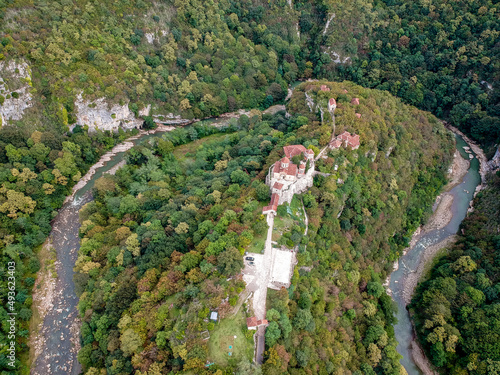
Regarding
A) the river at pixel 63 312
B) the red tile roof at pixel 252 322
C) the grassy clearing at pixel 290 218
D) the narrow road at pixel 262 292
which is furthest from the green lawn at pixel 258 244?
the river at pixel 63 312

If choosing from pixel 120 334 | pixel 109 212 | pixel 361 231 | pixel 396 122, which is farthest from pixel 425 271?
pixel 109 212

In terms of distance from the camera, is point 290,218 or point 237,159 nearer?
point 290,218

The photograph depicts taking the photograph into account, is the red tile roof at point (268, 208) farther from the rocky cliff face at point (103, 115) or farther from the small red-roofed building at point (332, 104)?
the rocky cliff face at point (103, 115)

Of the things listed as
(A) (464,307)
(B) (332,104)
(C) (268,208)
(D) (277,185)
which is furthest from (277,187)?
(A) (464,307)

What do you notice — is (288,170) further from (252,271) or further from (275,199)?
(252,271)

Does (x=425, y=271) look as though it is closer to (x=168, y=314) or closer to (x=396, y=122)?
(x=396, y=122)
